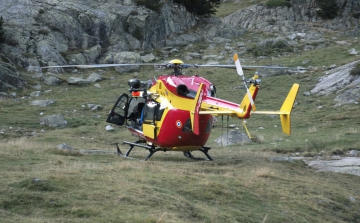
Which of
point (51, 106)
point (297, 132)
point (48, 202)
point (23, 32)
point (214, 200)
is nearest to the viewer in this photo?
point (48, 202)

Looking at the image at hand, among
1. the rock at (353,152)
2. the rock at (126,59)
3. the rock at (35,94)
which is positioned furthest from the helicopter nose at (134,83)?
the rock at (126,59)

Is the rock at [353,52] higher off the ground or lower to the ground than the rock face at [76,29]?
lower

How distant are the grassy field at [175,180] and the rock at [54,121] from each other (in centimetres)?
38

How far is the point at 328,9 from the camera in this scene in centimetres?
5300

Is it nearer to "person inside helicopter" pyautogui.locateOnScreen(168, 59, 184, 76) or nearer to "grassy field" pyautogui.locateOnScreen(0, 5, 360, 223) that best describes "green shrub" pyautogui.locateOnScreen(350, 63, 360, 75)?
"grassy field" pyautogui.locateOnScreen(0, 5, 360, 223)

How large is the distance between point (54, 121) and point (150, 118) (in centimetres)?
1024

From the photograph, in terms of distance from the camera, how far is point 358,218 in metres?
12.8

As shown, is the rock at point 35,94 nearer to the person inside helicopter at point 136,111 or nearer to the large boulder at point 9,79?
the large boulder at point 9,79

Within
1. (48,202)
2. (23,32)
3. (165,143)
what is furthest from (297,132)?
(23,32)

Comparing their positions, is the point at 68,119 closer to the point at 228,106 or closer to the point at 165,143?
the point at 165,143

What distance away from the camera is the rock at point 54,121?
26.4 m

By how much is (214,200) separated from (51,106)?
1989 cm

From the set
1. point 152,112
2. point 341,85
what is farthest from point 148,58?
point 152,112

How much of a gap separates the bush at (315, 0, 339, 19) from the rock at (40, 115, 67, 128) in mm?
34247
